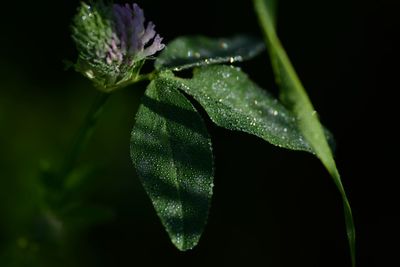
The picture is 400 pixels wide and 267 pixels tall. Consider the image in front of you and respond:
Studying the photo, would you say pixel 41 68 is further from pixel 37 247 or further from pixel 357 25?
pixel 357 25

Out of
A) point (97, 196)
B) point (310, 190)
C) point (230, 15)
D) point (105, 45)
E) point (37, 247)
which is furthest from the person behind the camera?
point (230, 15)

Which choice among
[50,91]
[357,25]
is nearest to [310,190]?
[357,25]

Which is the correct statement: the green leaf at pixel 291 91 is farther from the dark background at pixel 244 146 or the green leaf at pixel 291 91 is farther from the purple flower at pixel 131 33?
the dark background at pixel 244 146

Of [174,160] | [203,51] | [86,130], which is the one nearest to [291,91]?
[174,160]

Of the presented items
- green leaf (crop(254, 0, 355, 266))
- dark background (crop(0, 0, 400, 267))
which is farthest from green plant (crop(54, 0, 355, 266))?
dark background (crop(0, 0, 400, 267))

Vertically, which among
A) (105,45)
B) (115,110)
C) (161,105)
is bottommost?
(115,110)
